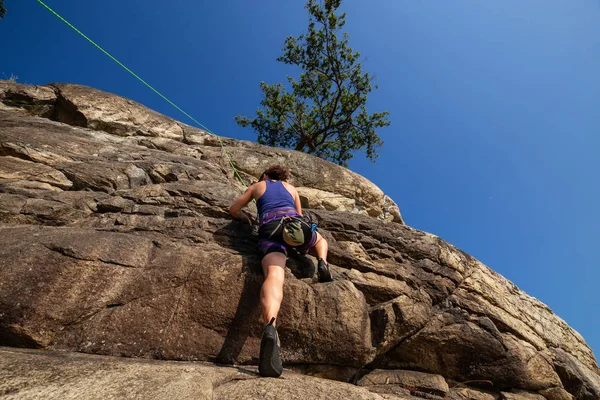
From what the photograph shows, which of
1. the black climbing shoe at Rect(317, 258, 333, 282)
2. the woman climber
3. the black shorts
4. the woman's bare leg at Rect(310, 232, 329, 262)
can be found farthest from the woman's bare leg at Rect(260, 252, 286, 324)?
the woman's bare leg at Rect(310, 232, 329, 262)

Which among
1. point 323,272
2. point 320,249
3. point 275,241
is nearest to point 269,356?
point 275,241

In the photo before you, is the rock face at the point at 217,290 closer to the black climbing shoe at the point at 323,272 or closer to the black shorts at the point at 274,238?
the black climbing shoe at the point at 323,272

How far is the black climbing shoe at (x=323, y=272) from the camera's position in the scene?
16.3 ft

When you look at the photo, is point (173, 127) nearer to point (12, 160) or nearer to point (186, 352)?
point (12, 160)

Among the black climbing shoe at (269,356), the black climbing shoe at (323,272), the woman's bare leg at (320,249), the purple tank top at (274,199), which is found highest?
the purple tank top at (274,199)

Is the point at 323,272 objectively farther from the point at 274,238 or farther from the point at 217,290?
the point at 217,290

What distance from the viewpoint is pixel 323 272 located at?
4973 mm

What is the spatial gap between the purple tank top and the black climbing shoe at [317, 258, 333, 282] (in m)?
0.98

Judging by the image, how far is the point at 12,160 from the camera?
670 cm

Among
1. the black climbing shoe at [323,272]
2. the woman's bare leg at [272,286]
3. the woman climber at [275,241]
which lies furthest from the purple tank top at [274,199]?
the black climbing shoe at [323,272]

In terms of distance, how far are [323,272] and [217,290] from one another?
152cm

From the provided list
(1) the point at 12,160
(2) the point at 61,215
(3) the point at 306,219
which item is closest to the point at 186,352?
(3) the point at 306,219

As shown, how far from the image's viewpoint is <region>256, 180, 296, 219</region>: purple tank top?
199 inches

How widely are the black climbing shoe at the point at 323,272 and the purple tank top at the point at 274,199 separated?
979 mm
